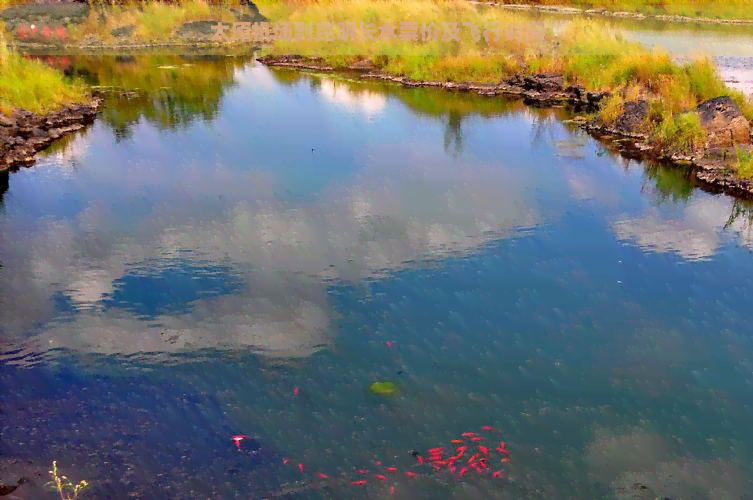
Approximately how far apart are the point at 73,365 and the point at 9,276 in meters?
2.59

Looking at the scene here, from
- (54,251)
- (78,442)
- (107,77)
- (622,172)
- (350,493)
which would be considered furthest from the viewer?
(107,77)

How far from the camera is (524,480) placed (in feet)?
15.6

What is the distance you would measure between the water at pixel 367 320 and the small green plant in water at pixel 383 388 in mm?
93

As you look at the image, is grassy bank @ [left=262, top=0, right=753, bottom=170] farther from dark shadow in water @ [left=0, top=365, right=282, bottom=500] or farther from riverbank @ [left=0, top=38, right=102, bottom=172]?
dark shadow in water @ [left=0, top=365, right=282, bottom=500]

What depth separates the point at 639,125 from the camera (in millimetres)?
14742

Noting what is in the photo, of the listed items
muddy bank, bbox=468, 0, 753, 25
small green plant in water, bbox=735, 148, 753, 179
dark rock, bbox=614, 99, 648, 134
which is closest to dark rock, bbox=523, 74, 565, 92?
dark rock, bbox=614, 99, 648, 134

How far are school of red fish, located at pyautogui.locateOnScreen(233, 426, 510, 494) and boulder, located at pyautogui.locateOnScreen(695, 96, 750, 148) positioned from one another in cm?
1057

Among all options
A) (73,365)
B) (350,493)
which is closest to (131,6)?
(73,365)

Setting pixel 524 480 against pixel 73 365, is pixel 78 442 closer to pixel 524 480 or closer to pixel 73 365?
pixel 73 365

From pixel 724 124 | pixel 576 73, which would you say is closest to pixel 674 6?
pixel 576 73

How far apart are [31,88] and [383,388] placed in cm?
1379

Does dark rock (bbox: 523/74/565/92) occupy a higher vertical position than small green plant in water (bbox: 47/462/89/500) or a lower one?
higher

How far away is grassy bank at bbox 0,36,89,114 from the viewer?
14.2 metres

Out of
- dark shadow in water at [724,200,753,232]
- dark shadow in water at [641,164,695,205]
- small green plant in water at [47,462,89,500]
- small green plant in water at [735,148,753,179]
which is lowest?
small green plant in water at [47,462,89,500]
